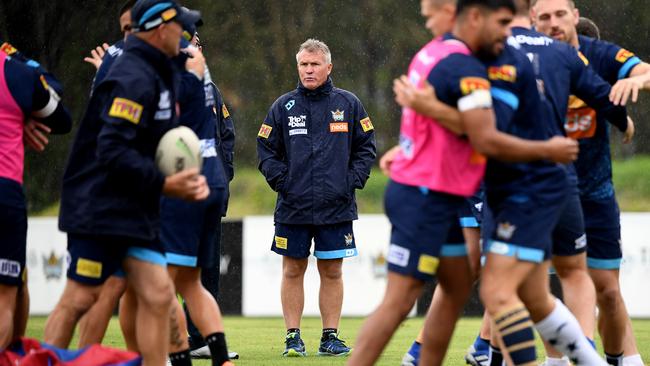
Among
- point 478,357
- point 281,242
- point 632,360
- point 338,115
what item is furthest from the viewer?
point 338,115

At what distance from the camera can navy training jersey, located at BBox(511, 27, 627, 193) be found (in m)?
5.58

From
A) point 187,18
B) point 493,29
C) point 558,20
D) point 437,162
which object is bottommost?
point 437,162

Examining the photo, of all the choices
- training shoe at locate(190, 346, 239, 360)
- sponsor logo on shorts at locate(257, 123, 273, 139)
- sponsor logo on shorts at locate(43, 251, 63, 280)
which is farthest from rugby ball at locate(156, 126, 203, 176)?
sponsor logo on shorts at locate(43, 251, 63, 280)

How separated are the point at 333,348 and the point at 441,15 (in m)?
3.60

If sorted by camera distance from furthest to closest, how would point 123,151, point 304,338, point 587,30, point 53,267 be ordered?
point 53,267 → point 304,338 → point 587,30 → point 123,151

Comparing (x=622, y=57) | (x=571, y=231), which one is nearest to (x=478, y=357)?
(x=571, y=231)

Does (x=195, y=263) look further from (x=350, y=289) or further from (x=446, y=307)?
(x=350, y=289)

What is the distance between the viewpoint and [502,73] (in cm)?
490

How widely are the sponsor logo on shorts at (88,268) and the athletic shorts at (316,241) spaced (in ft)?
11.5

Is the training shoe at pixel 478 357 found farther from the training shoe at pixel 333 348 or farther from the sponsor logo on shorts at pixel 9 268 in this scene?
the sponsor logo on shorts at pixel 9 268

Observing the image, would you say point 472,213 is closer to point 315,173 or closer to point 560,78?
point 560,78

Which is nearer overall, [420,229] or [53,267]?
[420,229]

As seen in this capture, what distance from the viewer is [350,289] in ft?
41.4

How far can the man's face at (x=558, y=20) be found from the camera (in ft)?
21.0
